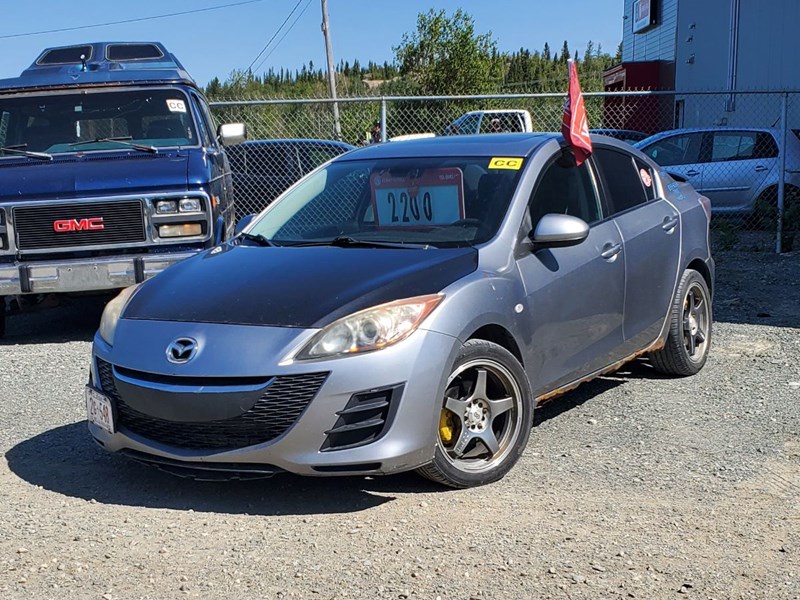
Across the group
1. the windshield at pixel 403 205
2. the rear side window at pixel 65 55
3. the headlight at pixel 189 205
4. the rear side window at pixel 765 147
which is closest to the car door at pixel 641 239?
the windshield at pixel 403 205

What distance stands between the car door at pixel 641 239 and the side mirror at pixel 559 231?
778 mm

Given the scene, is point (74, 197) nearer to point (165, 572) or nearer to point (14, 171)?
point (14, 171)

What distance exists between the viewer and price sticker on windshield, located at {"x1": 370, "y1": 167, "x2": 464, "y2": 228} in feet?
17.1

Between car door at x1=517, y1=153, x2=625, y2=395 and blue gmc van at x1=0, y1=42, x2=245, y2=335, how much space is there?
11.5 ft

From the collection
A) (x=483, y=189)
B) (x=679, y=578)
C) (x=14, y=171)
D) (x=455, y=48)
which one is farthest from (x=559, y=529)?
(x=455, y=48)

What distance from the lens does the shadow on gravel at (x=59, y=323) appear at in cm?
859

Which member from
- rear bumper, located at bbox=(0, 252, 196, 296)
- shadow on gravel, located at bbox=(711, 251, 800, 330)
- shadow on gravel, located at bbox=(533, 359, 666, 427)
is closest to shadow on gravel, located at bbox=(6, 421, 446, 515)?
shadow on gravel, located at bbox=(533, 359, 666, 427)

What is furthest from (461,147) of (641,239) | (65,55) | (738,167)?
(738,167)

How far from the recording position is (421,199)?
5297 millimetres

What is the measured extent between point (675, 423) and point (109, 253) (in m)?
4.56

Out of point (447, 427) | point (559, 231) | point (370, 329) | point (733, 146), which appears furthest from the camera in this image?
point (733, 146)

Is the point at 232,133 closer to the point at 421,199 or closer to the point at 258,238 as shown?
the point at 258,238

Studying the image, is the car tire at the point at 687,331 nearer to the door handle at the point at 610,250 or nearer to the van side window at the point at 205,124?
the door handle at the point at 610,250

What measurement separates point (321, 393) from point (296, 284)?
70 centimetres
